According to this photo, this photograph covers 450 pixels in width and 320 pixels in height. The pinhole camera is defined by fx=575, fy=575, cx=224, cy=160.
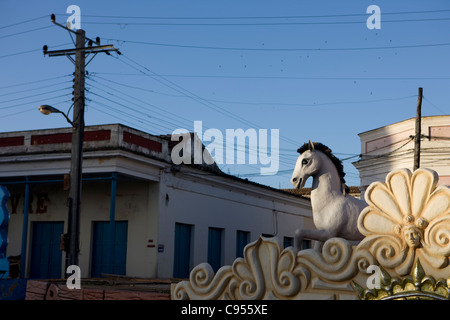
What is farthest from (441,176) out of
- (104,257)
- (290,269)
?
(290,269)

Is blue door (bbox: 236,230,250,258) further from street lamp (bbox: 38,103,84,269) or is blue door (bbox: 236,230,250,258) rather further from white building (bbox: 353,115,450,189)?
street lamp (bbox: 38,103,84,269)

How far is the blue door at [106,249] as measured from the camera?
19.8m

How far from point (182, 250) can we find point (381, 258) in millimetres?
17201

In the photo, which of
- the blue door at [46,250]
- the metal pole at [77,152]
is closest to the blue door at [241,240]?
the blue door at [46,250]

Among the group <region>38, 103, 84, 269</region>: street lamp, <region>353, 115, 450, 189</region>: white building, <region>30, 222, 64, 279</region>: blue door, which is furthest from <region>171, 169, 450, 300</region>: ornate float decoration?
<region>353, 115, 450, 189</region>: white building

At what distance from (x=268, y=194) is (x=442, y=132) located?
8.28m

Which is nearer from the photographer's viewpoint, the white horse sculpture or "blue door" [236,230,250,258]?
the white horse sculpture

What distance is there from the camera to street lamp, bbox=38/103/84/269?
15203 mm

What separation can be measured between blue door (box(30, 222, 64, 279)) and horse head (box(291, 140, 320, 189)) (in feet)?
52.7

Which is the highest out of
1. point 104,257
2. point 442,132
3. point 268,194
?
point 442,132

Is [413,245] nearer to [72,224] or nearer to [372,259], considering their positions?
[372,259]

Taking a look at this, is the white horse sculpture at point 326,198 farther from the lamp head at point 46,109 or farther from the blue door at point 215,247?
the blue door at point 215,247
